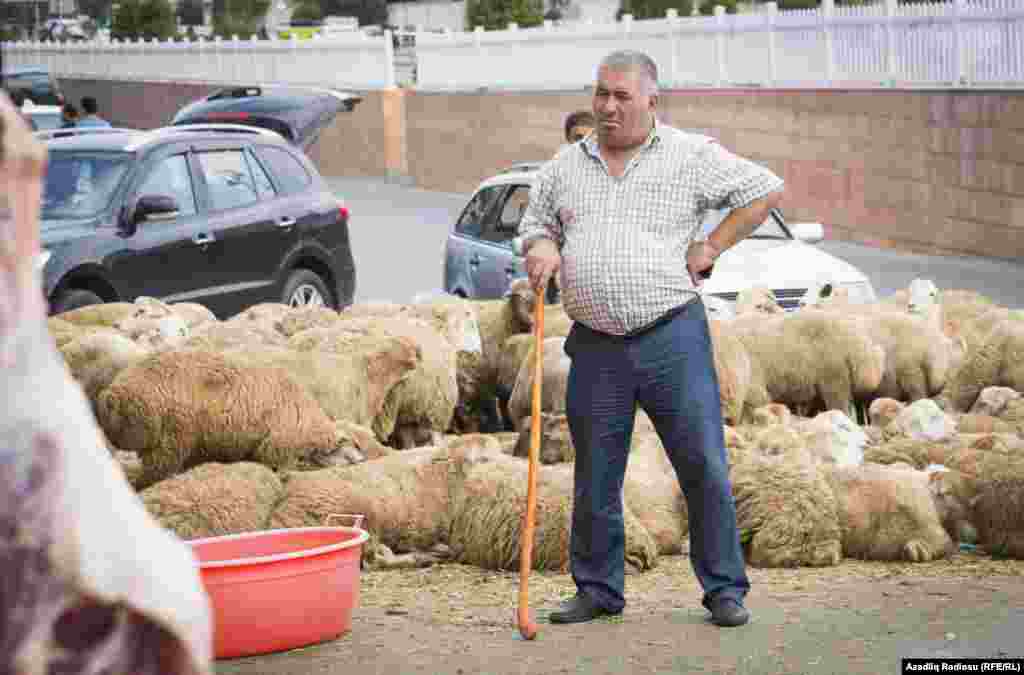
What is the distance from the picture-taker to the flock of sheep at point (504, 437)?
709cm

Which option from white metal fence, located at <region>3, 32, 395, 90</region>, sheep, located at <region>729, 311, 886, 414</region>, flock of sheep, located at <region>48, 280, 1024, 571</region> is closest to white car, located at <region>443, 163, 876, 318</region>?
sheep, located at <region>729, 311, 886, 414</region>

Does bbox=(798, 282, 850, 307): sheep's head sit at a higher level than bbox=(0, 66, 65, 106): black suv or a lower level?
lower

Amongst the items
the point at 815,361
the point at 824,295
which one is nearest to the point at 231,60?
the point at 824,295

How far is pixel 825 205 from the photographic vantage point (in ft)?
79.3

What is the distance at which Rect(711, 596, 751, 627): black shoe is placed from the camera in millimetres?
5953

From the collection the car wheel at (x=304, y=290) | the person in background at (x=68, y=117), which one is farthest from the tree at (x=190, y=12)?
the car wheel at (x=304, y=290)

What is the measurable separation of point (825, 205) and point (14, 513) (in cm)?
2268

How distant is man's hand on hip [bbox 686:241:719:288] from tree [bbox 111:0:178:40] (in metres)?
63.8

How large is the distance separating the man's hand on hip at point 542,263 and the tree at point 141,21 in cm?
6374

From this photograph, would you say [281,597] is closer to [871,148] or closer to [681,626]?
[681,626]

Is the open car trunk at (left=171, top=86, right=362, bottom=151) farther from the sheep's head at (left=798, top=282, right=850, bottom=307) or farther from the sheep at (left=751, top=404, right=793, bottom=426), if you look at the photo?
the sheep at (left=751, top=404, right=793, bottom=426)

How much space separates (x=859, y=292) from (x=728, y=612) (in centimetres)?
665

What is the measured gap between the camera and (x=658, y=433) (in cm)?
596

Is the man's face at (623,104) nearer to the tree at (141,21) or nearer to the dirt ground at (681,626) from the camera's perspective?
the dirt ground at (681,626)
